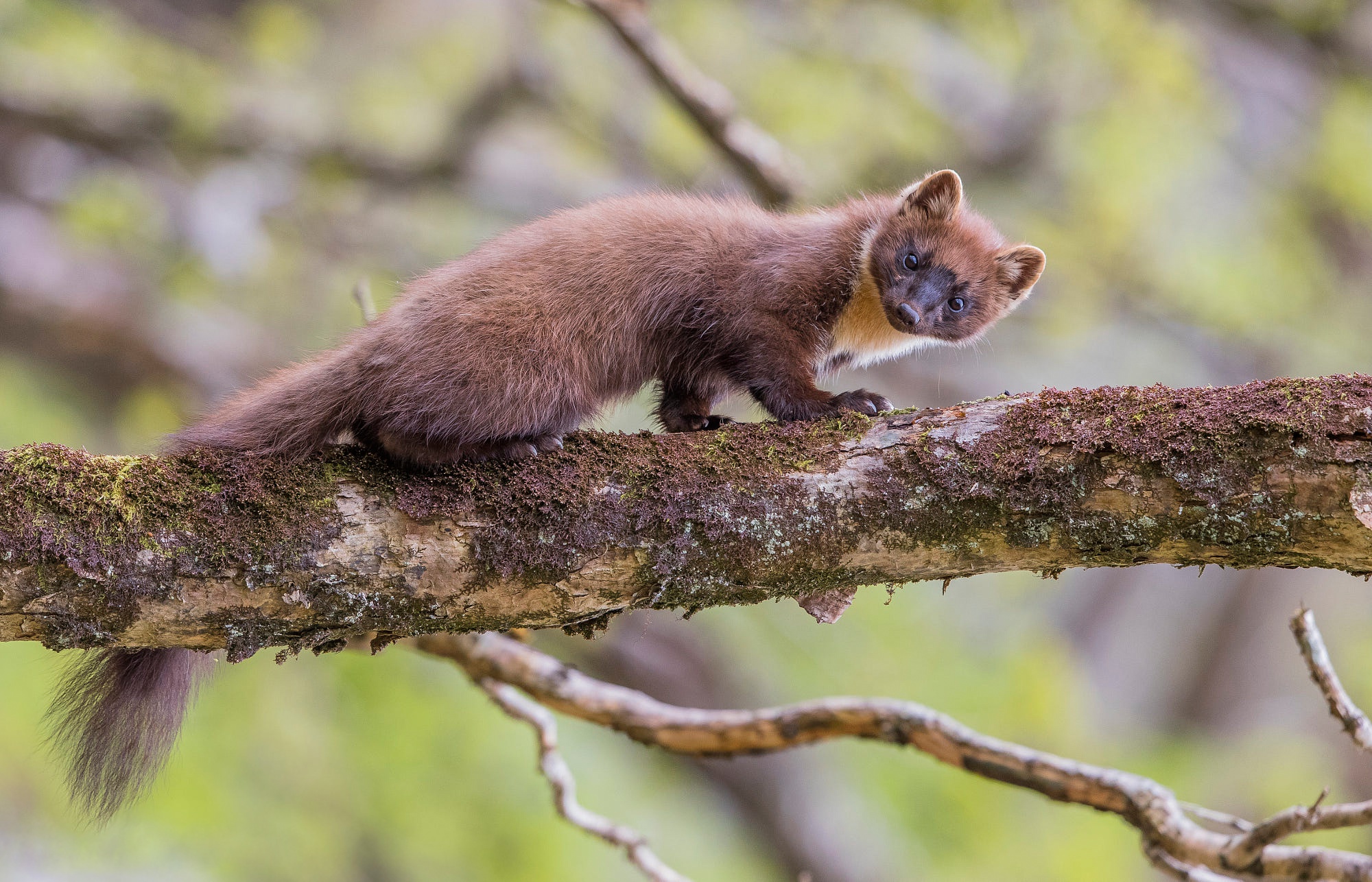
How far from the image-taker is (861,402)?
4.35 m

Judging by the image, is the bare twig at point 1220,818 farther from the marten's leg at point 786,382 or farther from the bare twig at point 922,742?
the marten's leg at point 786,382

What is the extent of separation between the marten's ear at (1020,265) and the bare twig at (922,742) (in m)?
2.18

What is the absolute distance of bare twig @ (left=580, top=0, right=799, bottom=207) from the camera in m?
7.04

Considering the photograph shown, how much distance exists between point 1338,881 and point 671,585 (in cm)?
233

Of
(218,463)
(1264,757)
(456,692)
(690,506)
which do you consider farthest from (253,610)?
(1264,757)

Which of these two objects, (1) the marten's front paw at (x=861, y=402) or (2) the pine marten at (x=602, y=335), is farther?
(1) the marten's front paw at (x=861, y=402)

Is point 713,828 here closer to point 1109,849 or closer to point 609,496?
point 1109,849

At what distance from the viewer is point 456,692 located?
365 inches

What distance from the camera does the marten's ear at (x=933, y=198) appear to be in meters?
5.25

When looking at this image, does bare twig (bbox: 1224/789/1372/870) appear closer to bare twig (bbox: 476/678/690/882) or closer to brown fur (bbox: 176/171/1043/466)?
brown fur (bbox: 176/171/1043/466)

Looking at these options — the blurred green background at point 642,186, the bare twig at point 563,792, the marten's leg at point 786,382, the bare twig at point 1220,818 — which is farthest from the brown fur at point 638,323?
the blurred green background at point 642,186

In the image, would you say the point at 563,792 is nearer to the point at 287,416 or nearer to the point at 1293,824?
the point at 287,416

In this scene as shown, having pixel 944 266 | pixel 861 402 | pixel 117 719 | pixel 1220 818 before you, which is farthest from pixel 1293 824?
pixel 117 719

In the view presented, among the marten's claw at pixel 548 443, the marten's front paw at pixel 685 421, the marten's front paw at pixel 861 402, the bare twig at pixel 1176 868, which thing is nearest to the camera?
the marten's claw at pixel 548 443
